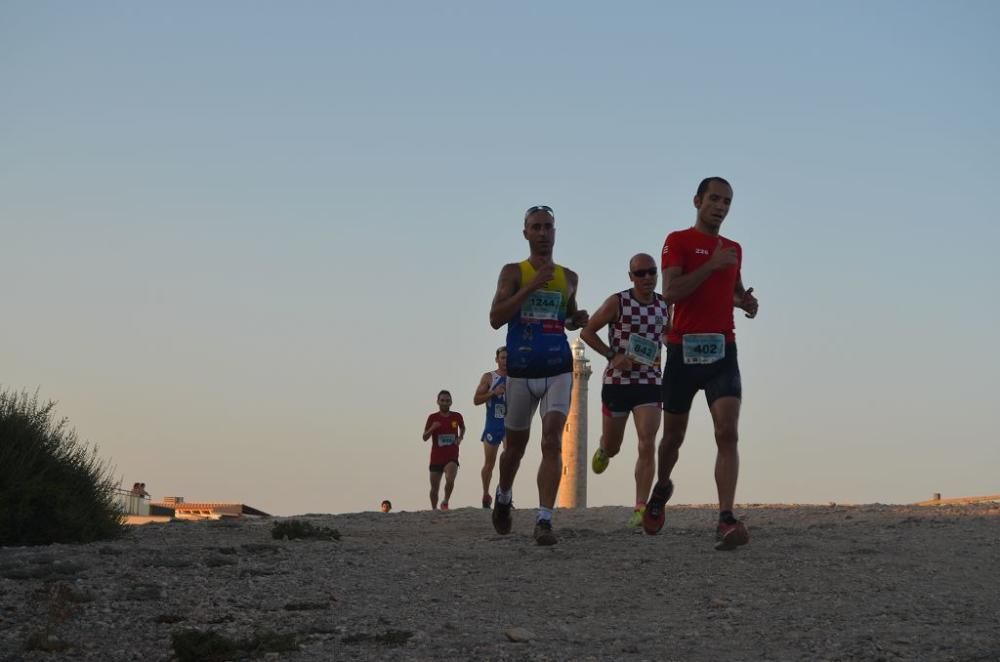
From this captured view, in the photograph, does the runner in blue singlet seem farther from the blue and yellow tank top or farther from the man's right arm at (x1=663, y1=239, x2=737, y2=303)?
the man's right arm at (x1=663, y1=239, x2=737, y2=303)

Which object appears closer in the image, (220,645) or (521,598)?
(220,645)

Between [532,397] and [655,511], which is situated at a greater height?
[532,397]

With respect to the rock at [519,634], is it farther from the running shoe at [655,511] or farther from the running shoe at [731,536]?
the running shoe at [655,511]

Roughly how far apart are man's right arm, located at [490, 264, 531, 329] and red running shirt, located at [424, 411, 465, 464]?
982cm

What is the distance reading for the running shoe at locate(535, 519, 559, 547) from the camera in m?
9.87

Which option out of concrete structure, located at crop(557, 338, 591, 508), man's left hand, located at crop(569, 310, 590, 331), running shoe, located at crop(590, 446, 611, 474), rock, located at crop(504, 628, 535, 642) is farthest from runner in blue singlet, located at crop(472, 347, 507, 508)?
concrete structure, located at crop(557, 338, 591, 508)

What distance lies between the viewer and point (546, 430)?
9.69 meters

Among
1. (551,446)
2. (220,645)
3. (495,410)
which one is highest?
(495,410)

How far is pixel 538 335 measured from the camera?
9.80m

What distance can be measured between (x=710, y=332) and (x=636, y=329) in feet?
8.32

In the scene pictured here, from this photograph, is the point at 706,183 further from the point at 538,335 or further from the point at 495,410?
the point at 495,410

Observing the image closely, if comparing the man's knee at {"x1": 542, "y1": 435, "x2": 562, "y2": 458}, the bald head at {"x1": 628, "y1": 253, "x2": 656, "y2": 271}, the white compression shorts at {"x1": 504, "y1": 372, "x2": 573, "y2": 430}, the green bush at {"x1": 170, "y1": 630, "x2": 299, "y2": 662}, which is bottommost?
the green bush at {"x1": 170, "y1": 630, "x2": 299, "y2": 662}

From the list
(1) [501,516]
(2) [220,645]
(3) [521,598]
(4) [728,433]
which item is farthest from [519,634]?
(1) [501,516]

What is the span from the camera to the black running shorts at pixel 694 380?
895 cm
